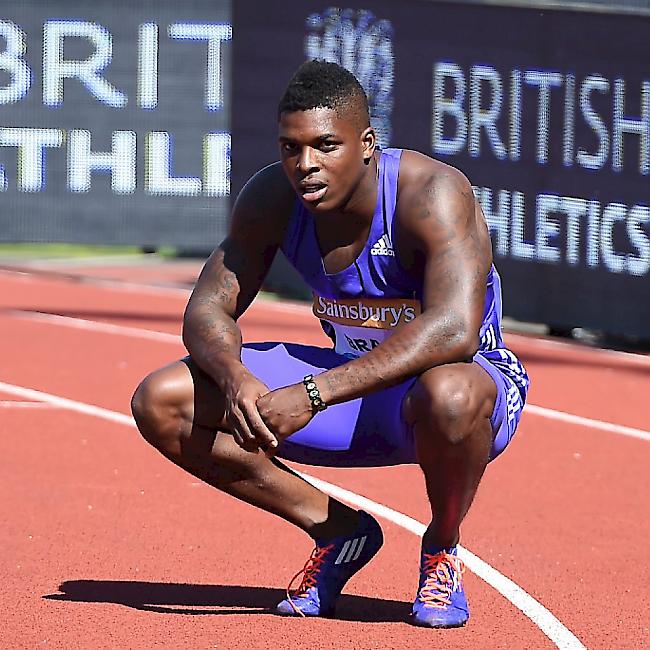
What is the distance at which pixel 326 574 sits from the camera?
4590 mm

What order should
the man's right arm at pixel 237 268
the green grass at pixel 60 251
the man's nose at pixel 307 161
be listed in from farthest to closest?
the green grass at pixel 60 251 → the man's right arm at pixel 237 268 → the man's nose at pixel 307 161

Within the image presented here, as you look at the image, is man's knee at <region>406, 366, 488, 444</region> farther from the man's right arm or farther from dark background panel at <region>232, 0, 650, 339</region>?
dark background panel at <region>232, 0, 650, 339</region>

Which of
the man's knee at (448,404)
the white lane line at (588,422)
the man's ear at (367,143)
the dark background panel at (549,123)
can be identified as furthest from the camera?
the dark background panel at (549,123)

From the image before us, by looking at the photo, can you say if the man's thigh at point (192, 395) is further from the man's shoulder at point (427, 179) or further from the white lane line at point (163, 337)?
the white lane line at point (163, 337)

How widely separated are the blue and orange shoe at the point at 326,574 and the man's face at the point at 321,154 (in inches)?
37.0

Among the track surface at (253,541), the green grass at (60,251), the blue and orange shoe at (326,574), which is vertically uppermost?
the blue and orange shoe at (326,574)

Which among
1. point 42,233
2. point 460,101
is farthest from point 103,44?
point 460,101

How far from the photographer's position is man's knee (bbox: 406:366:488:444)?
13.5 feet

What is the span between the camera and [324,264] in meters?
4.53

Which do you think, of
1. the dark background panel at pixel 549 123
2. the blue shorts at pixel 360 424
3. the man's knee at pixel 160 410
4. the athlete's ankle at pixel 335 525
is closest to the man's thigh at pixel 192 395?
the man's knee at pixel 160 410

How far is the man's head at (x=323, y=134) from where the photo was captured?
4.28m

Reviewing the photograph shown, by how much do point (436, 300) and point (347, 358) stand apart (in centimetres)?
50

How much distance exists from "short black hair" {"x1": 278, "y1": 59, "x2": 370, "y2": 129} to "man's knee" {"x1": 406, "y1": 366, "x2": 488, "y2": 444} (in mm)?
709

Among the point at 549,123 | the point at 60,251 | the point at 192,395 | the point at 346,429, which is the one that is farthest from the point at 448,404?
the point at 60,251
